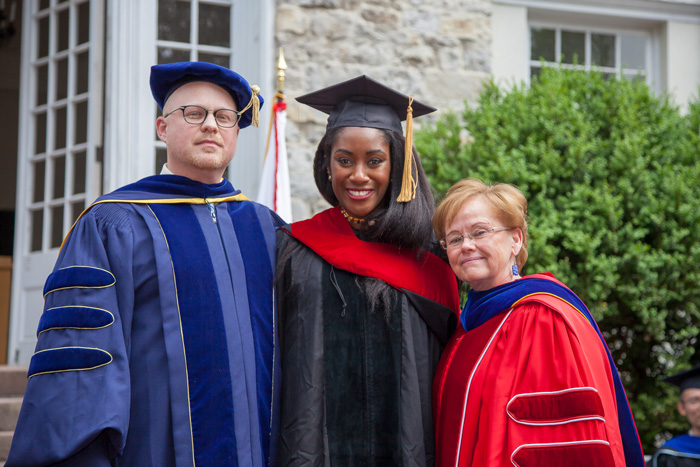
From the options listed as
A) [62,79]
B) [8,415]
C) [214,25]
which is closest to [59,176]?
[62,79]

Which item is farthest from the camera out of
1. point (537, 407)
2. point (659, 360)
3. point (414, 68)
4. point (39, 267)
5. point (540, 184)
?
point (414, 68)

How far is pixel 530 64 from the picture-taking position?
6.67 metres

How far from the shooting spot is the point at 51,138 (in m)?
5.84

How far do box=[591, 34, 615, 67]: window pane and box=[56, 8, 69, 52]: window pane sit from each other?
451 centimetres

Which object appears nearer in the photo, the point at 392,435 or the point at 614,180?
the point at 392,435

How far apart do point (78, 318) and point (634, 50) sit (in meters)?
6.20

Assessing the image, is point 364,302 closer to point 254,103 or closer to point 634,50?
point 254,103

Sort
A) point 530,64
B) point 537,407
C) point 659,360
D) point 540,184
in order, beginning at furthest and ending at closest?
point 530,64
point 659,360
point 540,184
point 537,407

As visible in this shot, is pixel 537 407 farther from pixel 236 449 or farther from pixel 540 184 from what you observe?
pixel 540 184

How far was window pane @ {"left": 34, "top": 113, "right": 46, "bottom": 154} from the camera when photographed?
5.91m

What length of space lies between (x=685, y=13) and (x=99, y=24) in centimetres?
513

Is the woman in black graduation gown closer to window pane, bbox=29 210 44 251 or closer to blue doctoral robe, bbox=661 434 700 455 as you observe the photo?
blue doctoral robe, bbox=661 434 700 455

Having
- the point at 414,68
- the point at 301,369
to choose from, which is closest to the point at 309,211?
the point at 414,68

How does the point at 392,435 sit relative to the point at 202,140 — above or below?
below
